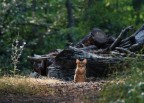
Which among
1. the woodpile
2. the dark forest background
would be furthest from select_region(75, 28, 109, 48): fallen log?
the dark forest background

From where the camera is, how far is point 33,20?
22.4 meters

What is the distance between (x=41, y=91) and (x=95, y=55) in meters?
3.13

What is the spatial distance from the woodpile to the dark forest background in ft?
19.1

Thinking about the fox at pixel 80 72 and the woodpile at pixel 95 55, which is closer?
the fox at pixel 80 72

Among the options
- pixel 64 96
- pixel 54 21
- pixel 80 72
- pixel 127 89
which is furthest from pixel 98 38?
pixel 54 21

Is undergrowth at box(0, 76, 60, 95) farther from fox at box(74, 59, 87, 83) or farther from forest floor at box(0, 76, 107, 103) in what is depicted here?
fox at box(74, 59, 87, 83)

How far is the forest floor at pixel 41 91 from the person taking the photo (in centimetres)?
696

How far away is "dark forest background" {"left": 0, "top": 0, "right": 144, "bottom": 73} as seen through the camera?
811 inches

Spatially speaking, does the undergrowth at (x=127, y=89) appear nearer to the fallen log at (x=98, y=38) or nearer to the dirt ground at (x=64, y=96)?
the dirt ground at (x=64, y=96)

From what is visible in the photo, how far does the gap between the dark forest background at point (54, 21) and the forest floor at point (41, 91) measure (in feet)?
30.8

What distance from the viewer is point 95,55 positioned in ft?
34.7

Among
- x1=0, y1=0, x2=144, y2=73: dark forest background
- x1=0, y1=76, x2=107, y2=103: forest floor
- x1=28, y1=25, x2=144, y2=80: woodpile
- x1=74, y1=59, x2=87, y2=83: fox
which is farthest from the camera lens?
x1=0, y1=0, x2=144, y2=73: dark forest background

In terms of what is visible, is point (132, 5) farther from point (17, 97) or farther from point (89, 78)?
point (17, 97)

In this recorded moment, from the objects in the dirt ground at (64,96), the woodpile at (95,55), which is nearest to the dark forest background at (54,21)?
the woodpile at (95,55)
